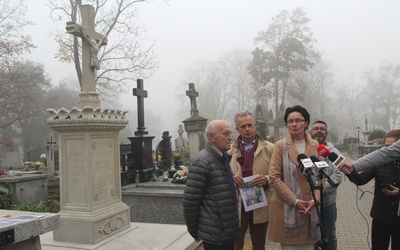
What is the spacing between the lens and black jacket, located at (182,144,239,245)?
2.89m

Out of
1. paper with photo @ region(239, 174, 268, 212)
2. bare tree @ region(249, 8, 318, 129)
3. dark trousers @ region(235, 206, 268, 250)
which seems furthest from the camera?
bare tree @ region(249, 8, 318, 129)

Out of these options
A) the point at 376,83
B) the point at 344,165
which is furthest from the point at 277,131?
the point at 376,83

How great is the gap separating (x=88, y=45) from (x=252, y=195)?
369 centimetres

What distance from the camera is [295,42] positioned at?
35.6 meters

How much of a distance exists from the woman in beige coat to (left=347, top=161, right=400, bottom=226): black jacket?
63 cm

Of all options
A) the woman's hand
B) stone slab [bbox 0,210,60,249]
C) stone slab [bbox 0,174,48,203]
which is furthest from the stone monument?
stone slab [bbox 0,174,48,203]

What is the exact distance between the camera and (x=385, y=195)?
3502 mm

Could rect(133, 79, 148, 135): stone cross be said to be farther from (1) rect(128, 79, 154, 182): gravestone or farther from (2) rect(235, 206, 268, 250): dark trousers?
(2) rect(235, 206, 268, 250): dark trousers

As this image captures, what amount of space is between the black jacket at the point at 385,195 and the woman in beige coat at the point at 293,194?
63 centimetres

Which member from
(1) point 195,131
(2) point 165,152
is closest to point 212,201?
(2) point 165,152

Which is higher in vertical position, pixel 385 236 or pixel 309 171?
pixel 309 171

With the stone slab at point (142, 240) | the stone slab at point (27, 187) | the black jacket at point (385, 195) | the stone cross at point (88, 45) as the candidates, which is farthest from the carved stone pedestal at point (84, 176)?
the stone slab at point (27, 187)

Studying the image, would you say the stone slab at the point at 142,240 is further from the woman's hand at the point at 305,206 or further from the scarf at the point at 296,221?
the woman's hand at the point at 305,206

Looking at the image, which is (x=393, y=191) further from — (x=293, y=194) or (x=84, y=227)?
(x=84, y=227)
